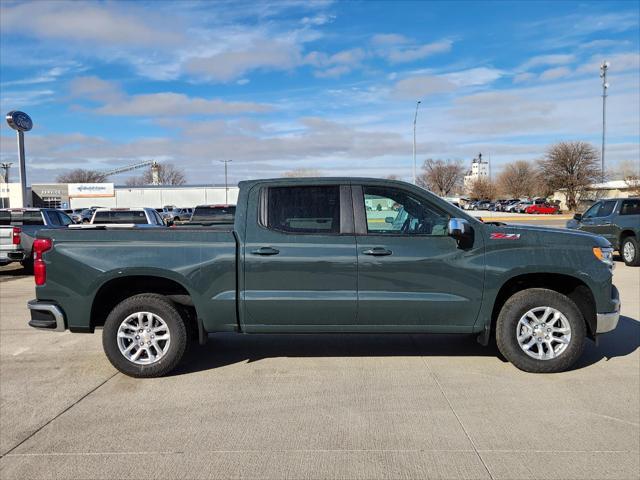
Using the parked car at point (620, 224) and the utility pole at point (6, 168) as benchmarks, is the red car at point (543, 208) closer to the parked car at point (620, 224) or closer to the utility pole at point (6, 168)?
the parked car at point (620, 224)

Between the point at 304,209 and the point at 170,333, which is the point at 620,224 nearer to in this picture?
the point at 304,209

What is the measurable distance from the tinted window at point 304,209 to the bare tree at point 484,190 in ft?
362

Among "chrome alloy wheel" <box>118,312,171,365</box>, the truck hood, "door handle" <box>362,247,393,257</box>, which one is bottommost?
"chrome alloy wheel" <box>118,312,171,365</box>

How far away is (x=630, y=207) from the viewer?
536 inches

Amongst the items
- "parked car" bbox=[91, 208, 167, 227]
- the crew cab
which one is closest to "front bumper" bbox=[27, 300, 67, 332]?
"parked car" bbox=[91, 208, 167, 227]

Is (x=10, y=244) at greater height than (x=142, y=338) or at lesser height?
greater

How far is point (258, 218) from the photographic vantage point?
5117 millimetres

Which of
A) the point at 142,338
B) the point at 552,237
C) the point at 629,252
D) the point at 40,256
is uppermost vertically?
the point at 552,237

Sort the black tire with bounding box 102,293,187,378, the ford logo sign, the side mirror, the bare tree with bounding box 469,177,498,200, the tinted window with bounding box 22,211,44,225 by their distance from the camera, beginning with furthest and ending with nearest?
the bare tree with bounding box 469,177,498,200
the ford logo sign
the tinted window with bounding box 22,211,44,225
the black tire with bounding box 102,293,187,378
the side mirror

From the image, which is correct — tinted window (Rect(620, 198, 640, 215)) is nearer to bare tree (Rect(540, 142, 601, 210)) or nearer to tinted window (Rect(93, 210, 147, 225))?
tinted window (Rect(93, 210, 147, 225))

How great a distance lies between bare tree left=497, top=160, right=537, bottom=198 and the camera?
105 meters

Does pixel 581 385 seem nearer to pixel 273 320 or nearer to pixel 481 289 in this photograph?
pixel 481 289

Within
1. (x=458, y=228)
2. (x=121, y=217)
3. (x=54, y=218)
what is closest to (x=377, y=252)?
(x=458, y=228)

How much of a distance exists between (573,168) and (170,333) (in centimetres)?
6649
